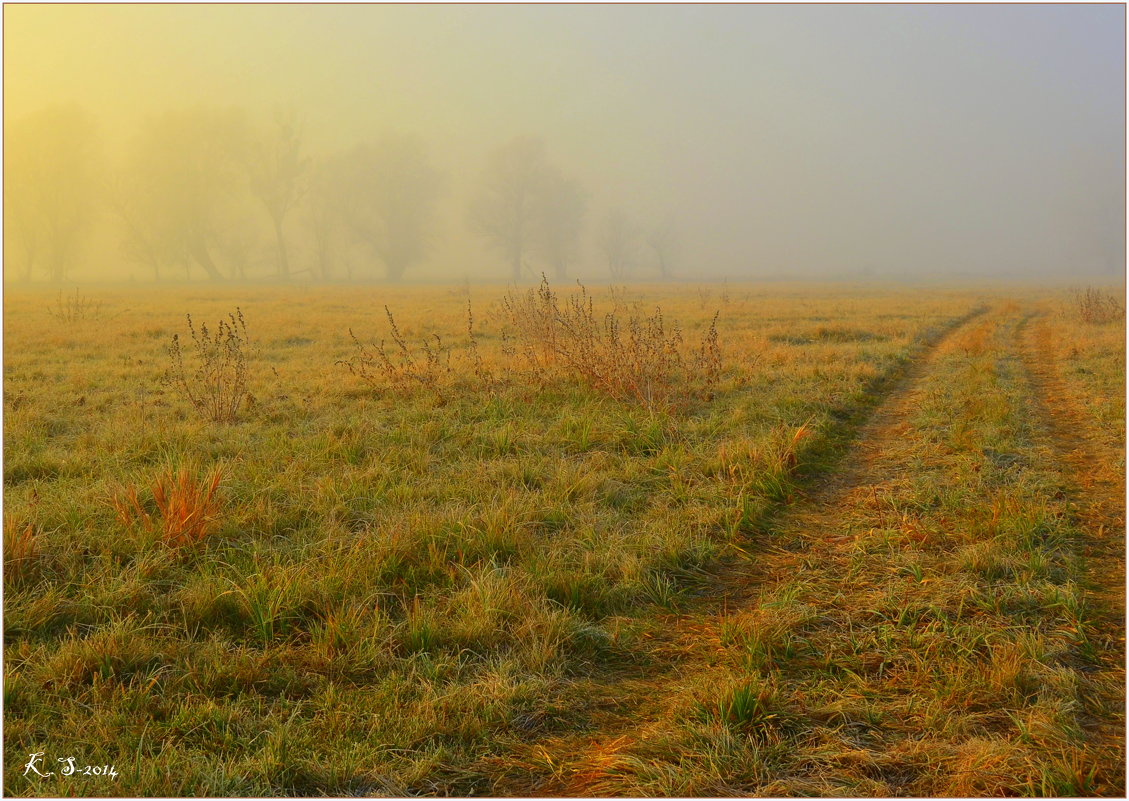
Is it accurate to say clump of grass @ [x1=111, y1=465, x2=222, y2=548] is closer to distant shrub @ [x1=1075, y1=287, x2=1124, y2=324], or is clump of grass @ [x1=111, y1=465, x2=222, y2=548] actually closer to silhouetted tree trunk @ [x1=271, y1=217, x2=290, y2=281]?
distant shrub @ [x1=1075, y1=287, x2=1124, y2=324]

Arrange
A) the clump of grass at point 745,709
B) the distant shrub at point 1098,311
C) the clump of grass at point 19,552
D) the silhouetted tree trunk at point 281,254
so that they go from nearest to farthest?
1. the clump of grass at point 745,709
2. the clump of grass at point 19,552
3. the distant shrub at point 1098,311
4. the silhouetted tree trunk at point 281,254

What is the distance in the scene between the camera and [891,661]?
3.30 metres

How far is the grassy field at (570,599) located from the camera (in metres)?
2.63

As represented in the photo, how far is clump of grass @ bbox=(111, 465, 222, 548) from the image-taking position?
4438 millimetres

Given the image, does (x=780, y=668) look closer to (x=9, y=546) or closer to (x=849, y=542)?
(x=849, y=542)

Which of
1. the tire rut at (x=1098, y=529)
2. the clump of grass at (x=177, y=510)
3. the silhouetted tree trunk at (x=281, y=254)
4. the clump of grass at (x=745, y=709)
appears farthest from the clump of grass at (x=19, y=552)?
the silhouetted tree trunk at (x=281, y=254)

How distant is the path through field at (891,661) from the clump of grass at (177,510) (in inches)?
114

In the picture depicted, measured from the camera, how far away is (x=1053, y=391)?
9.52 metres

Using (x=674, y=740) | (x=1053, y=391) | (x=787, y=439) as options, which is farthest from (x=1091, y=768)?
(x=1053, y=391)

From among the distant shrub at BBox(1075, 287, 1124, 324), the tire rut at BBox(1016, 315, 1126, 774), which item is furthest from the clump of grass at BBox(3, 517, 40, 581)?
the distant shrub at BBox(1075, 287, 1124, 324)

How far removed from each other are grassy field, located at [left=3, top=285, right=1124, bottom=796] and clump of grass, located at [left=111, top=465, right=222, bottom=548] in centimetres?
3

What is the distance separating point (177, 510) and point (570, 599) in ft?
8.78

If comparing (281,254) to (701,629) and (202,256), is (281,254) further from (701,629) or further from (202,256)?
(701,629)

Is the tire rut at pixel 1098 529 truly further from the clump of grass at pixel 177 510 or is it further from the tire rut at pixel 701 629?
the clump of grass at pixel 177 510
